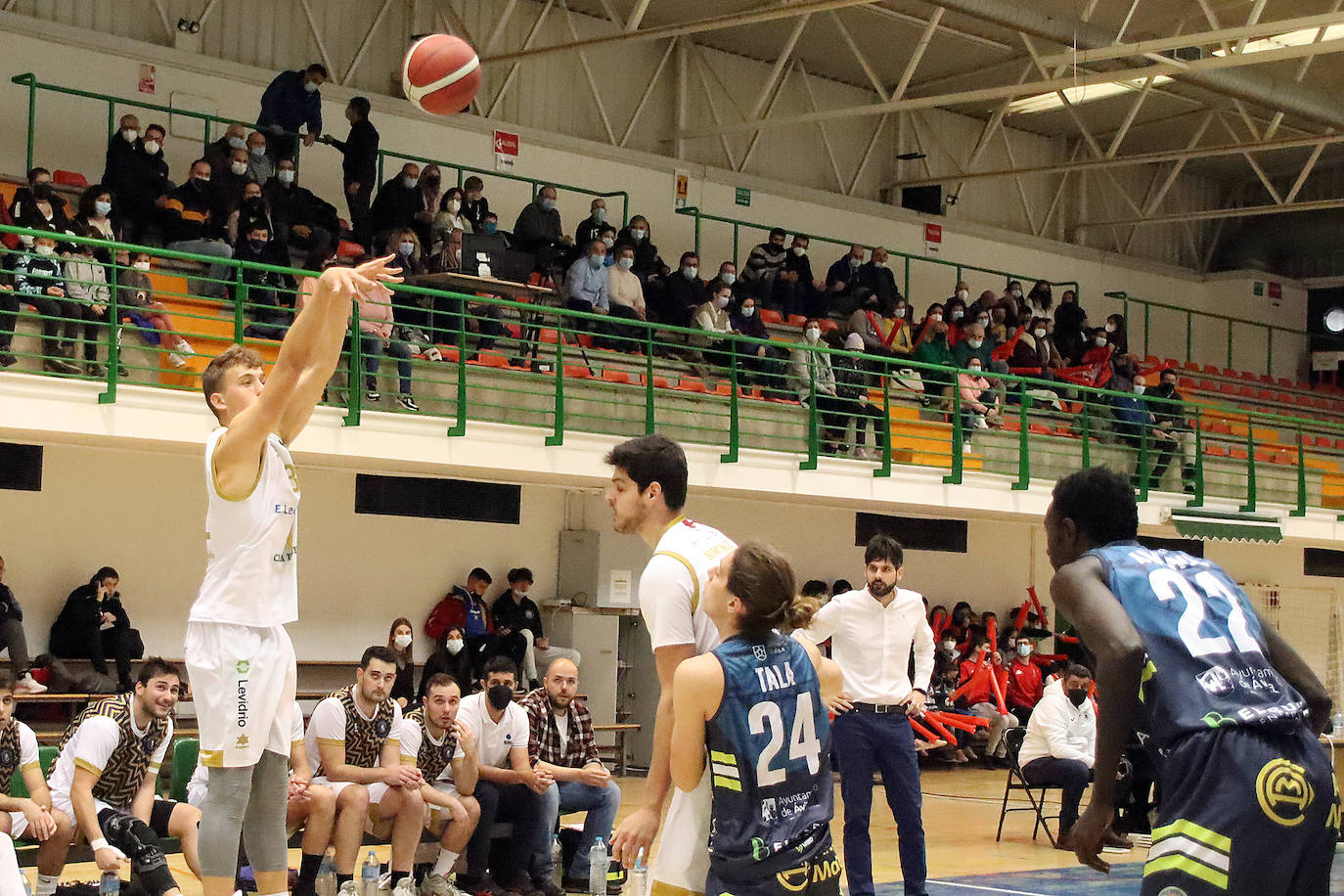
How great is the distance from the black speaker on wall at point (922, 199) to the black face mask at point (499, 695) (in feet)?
51.5

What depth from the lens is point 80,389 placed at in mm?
11406

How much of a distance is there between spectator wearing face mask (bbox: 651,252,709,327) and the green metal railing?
0.29m

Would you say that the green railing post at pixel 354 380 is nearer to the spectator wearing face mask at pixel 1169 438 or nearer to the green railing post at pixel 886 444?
the green railing post at pixel 886 444

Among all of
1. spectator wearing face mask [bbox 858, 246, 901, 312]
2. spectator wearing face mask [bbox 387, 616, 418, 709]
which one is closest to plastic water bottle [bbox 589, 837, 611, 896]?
spectator wearing face mask [bbox 387, 616, 418, 709]

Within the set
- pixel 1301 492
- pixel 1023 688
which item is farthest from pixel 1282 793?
pixel 1301 492

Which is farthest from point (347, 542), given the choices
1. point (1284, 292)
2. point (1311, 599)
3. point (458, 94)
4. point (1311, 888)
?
point (1284, 292)

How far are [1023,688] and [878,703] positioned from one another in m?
10.3

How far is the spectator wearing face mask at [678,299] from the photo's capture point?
57.1 ft

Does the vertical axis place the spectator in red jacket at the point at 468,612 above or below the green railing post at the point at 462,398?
below

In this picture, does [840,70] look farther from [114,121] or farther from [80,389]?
[80,389]

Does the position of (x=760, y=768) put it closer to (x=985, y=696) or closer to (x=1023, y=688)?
(x=985, y=696)

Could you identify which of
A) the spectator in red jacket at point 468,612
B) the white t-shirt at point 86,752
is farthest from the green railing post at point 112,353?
the spectator in red jacket at point 468,612

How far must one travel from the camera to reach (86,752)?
7832 millimetres

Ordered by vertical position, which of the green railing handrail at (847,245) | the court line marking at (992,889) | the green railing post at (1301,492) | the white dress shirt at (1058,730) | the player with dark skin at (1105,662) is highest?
the green railing handrail at (847,245)
